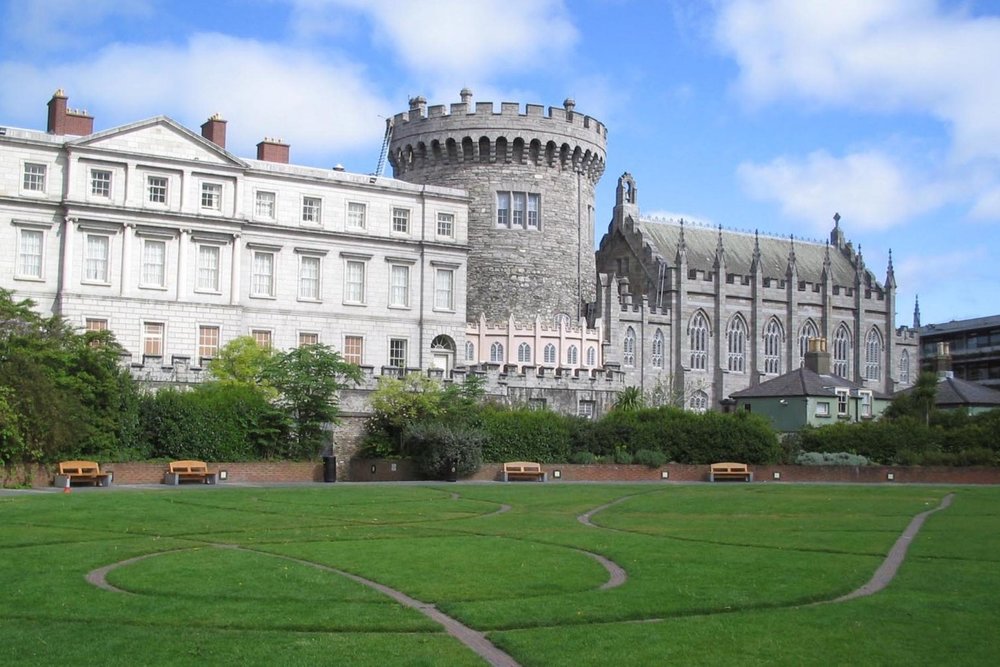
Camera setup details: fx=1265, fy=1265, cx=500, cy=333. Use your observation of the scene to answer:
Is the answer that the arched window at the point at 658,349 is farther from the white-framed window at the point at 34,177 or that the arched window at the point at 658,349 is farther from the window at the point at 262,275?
the white-framed window at the point at 34,177

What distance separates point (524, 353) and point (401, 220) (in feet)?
31.1

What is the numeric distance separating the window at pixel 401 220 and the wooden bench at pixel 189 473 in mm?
22948

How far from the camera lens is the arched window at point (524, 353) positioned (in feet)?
212

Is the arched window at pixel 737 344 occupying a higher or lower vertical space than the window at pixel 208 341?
higher

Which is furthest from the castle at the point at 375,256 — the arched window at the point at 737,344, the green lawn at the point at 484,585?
the green lawn at the point at 484,585

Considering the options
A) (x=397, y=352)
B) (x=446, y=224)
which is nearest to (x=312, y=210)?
(x=446, y=224)

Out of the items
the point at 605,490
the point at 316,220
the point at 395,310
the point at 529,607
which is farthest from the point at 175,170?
the point at 529,607

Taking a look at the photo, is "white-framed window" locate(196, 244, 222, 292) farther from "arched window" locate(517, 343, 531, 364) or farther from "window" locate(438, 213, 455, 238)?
"arched window" locate(517, 343, 531, 364)

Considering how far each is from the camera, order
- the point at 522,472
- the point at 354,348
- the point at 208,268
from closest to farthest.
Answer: the point at 522,472 → the point at 208,268 → the point at 354,348

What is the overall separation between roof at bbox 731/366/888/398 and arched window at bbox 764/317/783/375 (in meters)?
15.1

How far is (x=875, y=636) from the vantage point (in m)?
15.3

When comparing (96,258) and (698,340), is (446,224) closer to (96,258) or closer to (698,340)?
(96,258)

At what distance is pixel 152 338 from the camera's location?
54.9 metres

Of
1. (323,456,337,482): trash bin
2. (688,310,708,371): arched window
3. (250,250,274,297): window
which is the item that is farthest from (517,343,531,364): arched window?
(323,456,337,482): trash bin
